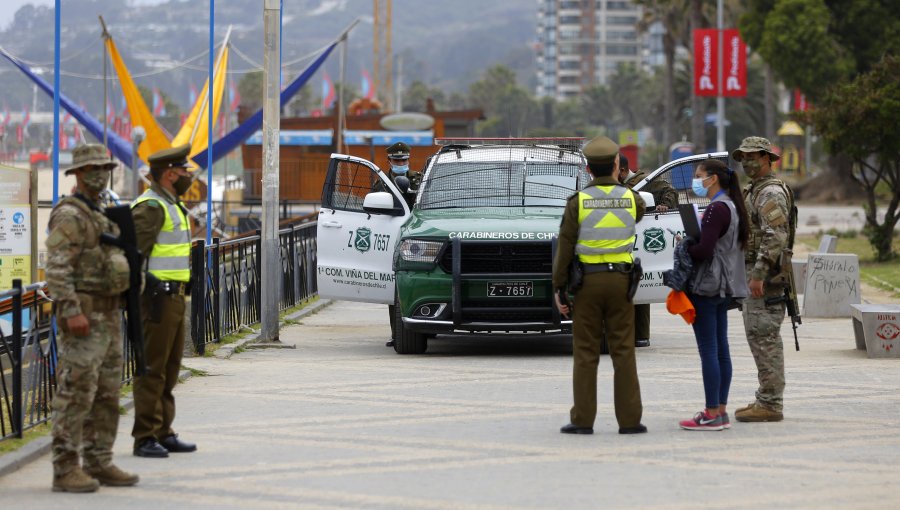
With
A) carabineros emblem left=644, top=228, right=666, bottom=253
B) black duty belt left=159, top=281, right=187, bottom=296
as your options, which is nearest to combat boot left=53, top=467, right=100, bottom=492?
black duty belt left=159, top=281, right=187, bottom=296

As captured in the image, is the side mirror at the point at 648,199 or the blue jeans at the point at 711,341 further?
the side mirror at the point at 648,199

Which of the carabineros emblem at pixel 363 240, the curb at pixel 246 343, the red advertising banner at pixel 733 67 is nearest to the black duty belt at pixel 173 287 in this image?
the curb at pixel 246 343

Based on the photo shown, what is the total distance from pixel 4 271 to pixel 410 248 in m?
3.94

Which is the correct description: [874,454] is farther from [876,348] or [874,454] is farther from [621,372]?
[876,348]

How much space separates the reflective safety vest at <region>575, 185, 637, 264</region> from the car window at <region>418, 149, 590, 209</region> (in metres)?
5.19

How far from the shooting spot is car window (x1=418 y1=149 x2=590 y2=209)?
14.8 m

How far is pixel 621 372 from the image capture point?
9.41 m

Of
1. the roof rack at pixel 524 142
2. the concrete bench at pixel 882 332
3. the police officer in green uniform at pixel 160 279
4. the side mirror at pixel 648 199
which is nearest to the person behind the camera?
the police officer in green uniform at pixel 160 279

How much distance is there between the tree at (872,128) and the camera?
2700 cm

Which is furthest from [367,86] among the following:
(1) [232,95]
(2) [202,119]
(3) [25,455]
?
(3) [25,455]

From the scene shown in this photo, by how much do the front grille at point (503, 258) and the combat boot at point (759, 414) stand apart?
12.1 ft

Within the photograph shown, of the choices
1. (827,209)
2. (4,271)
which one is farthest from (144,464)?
(827,209)

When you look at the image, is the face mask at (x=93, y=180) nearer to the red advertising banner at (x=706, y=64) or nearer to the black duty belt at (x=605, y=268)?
the black duty belt at (x=605, y=268)

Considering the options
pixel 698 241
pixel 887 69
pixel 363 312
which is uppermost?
pixel 887 69
